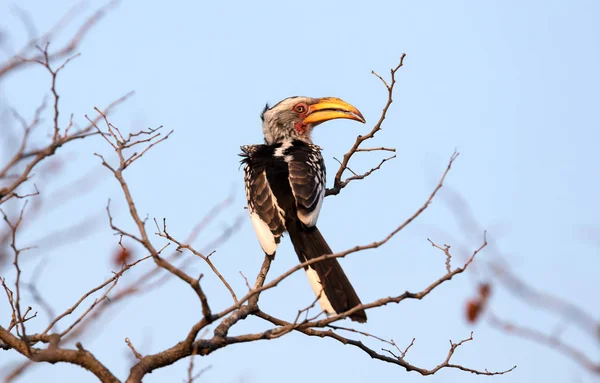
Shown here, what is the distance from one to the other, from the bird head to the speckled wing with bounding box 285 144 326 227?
86 centimetres

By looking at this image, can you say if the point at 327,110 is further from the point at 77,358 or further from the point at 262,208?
the point at 77,358

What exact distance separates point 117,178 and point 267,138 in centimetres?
387

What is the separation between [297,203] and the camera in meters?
5.11

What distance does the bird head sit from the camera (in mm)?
6625

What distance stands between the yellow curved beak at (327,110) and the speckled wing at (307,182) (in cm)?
83

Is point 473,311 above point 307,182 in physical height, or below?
below

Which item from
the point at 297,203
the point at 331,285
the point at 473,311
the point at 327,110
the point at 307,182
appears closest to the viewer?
the point at 473,311

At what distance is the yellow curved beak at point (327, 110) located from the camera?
21.4 ft

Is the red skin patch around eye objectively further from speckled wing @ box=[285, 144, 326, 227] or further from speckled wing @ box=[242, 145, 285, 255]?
speckled wing @ box=[242, 145, 285, 255]

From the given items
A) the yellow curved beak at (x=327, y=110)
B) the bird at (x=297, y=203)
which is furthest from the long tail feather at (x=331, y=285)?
the yellow curved beak at (x=327, y=110)

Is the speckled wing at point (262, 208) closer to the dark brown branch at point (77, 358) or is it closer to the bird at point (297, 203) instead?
the bird at point (297, 203)

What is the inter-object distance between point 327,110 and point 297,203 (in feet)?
5.73

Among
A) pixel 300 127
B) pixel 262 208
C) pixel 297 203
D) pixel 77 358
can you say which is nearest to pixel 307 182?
pixel 297 203

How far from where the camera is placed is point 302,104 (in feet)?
22.1
